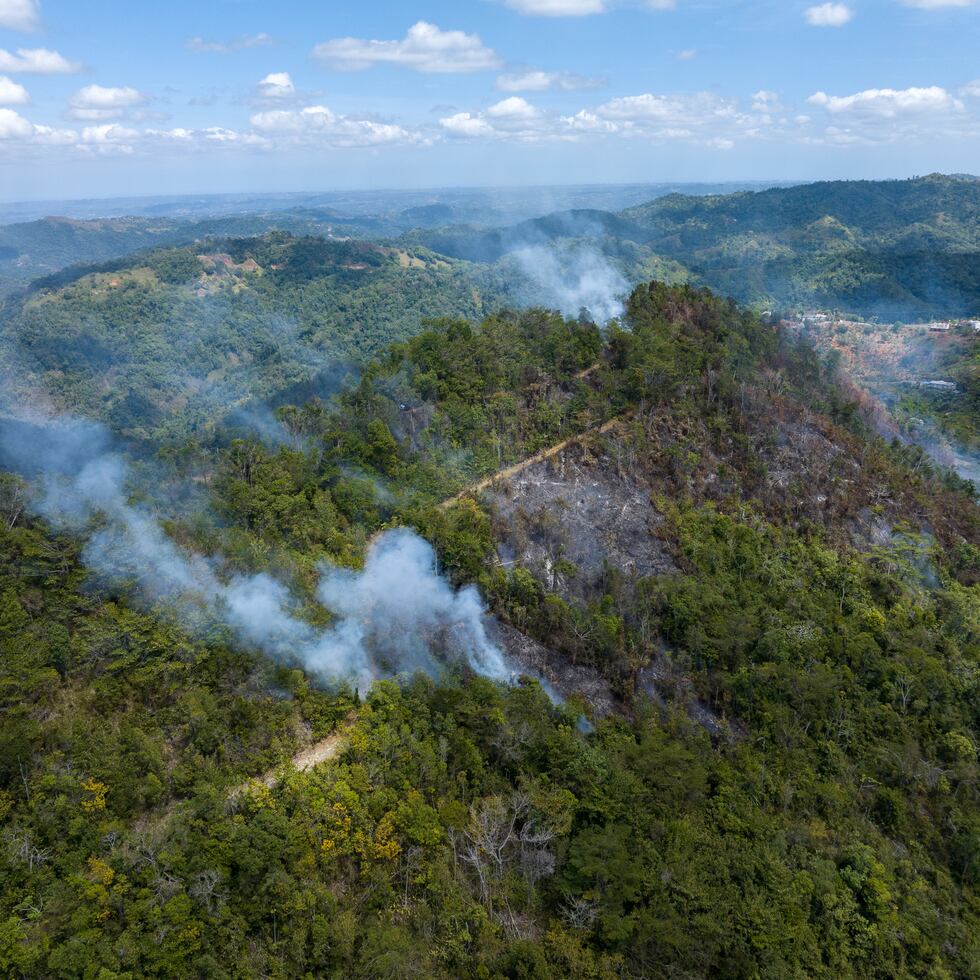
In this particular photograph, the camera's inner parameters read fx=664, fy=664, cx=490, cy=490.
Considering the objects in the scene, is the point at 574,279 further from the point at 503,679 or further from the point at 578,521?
the point at 503,679

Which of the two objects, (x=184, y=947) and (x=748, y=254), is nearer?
(x=184, y=947)

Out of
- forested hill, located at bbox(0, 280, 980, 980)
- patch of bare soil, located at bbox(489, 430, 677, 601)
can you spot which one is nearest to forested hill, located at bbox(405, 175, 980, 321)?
forested hill, located at bbox(0, 280, 980, 980)

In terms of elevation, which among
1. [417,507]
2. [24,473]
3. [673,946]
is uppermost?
[24,473]

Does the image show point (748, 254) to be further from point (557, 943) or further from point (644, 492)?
point (557, 943)

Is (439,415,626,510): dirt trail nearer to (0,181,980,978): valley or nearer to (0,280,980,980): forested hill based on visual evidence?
(0,280,980,980): forested hill

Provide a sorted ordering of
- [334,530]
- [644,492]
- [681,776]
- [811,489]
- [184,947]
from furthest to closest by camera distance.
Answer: [811,489], [644,492], [334,530], [681,776], [184,947]

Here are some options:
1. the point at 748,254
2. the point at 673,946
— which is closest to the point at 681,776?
the point at 673,946
